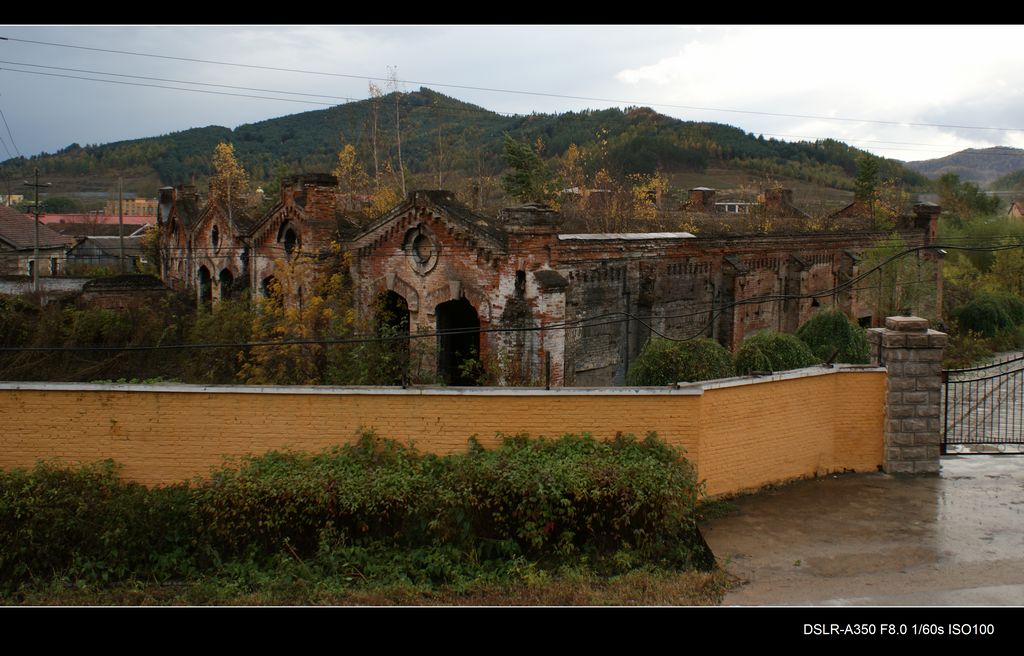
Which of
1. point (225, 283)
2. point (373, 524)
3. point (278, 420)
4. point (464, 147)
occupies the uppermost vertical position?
point (464, 147)

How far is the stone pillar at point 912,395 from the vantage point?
1275cm

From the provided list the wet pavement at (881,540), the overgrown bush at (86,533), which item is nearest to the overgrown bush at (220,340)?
the overgrown bush at (86,533)

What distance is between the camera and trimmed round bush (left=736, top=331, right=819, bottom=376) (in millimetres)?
14070

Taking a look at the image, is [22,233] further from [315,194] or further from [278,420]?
[278,420]

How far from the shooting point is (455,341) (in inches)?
776

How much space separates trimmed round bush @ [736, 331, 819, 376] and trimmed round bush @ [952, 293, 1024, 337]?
60.7 feet

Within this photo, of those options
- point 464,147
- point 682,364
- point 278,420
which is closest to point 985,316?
point 682,364

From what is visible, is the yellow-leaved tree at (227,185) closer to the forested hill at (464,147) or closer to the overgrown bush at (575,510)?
the overgrown bush at (575,510)

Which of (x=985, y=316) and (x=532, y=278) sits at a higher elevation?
(x=532, y=278)

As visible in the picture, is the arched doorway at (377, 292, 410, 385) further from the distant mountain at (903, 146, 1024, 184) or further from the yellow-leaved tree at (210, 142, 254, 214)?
the distant mountain at (903, 146, 1024, 184)

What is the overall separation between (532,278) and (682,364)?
416 centimetres

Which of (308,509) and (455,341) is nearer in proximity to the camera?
(308,509)

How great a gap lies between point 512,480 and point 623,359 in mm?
9870

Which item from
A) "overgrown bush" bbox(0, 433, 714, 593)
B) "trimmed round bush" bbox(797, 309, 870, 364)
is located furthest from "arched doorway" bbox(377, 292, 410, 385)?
"trimmed round bush" bbox(797, 309, 870, 364)
